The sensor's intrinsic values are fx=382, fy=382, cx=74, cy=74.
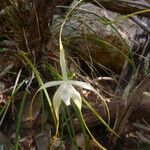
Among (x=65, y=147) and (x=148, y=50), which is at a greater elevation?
(x=148, y=50)

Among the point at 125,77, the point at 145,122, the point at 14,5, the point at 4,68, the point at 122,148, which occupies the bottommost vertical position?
the point at 122,148

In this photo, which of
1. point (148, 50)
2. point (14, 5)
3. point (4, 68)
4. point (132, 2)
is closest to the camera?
point (132, 2)

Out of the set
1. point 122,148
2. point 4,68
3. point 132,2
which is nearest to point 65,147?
point 122,148

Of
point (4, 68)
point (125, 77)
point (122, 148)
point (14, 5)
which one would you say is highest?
point (14, 5)

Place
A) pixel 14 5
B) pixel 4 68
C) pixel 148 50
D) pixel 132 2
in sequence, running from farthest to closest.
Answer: pixel 148 50
pixel 4 68
pixel 14 5
pixel 132 2

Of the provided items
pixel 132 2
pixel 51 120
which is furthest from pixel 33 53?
pixel 132 2

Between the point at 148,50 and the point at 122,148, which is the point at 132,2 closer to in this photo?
the point at 148,50

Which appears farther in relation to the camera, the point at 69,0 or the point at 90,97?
the point at 90,97

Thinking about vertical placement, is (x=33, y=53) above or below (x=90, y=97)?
above

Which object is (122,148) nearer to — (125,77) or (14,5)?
(125,77)
